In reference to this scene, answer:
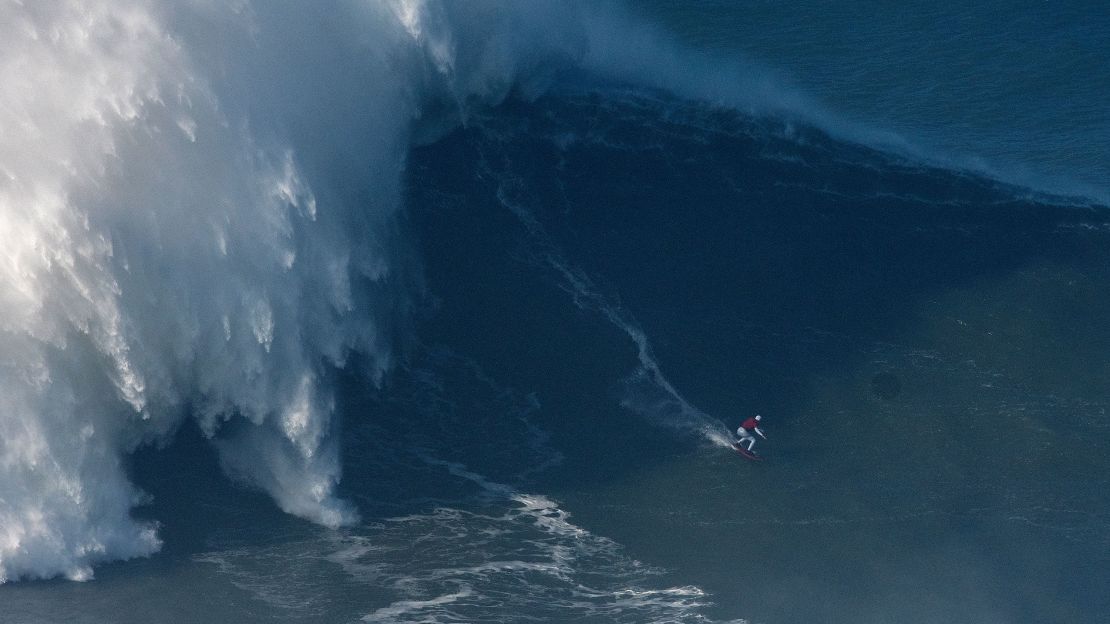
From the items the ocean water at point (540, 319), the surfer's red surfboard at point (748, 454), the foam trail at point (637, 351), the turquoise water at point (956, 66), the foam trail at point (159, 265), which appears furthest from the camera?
the turquoise water at point (956, 66)

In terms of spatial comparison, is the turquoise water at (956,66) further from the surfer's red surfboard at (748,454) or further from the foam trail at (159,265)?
the foam trail at (159,265)

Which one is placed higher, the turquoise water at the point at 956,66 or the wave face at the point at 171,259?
the turquoise water at the point at 956,66

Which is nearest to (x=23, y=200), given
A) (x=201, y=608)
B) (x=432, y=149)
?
(x=201, y=608)

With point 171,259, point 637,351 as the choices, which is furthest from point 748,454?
point 171,259

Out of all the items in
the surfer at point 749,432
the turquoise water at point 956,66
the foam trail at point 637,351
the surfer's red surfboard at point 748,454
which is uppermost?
the turquoise water at point 956,66

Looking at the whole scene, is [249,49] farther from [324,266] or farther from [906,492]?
[906,492]

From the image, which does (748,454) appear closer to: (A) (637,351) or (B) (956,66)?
Answer: (A) (637,351)

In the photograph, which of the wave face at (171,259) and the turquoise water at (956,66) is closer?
the wave face at (171,259)

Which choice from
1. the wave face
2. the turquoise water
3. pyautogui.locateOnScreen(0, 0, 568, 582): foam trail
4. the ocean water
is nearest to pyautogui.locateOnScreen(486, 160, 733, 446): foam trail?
the ocean water

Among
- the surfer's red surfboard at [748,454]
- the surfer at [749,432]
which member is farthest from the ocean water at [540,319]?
the surfer at [749,432]

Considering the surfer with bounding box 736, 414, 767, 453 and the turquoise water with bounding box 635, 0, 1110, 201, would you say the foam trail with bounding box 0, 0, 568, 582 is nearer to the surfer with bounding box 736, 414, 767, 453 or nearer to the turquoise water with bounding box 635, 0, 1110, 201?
the surfer with bounding box 736, 414, 767, 453
